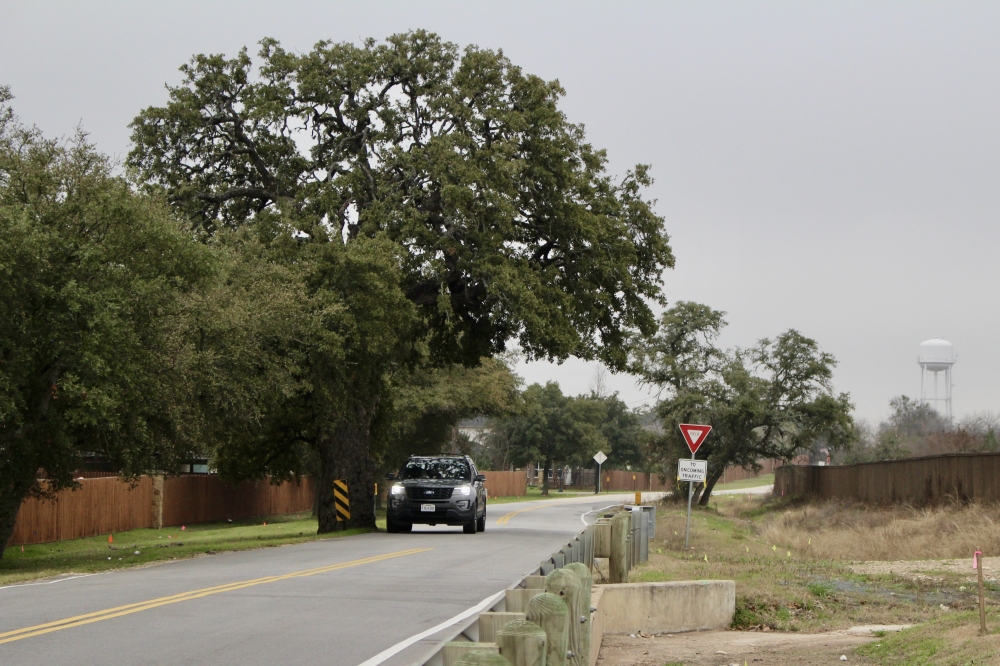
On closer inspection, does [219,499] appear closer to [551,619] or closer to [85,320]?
[85,320]

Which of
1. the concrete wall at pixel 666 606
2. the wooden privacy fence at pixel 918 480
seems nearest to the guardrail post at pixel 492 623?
the concrete wall at pixel 666 606

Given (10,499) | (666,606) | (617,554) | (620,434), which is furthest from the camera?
(620,434)

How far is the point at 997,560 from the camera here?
2050 cm

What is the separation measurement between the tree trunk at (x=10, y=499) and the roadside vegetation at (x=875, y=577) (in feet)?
38.6

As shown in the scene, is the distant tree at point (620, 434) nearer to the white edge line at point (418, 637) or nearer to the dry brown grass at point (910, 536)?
the dry brown grass at point (910, 536)

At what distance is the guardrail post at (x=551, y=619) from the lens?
5.84 metres

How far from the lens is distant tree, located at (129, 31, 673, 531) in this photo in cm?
2769

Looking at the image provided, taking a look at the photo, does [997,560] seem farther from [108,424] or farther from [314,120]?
[314,120]

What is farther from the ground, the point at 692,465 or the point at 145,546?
the point at 692,465

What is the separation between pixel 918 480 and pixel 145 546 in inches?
915

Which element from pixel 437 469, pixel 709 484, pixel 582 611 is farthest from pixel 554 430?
pixel 582 611

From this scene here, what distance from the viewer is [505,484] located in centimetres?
8150

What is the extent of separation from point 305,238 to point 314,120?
14.0ft

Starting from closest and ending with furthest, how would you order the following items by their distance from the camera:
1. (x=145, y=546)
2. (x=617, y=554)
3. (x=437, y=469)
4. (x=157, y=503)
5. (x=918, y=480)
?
(x=617, y=554) < (x=437, y=469) < (x=145, y=546) < (x=918, y=480) < (x=157, y=503)
